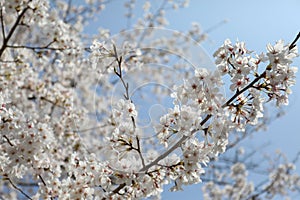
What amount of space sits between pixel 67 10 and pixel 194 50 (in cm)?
612

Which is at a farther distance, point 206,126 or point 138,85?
point 138,85

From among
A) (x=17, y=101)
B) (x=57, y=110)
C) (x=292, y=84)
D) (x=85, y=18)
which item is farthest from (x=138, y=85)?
(x=85, y=18)

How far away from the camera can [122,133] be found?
7.91ft

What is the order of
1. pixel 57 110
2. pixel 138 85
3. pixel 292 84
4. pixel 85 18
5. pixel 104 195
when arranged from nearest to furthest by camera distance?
pixel 292 84 → pixel 104 195 → pixel 138 85 → pixel 57 110 → pixel 85 18

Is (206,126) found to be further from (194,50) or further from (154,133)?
(194,50)

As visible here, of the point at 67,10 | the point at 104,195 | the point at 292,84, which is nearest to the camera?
the point at 292,84

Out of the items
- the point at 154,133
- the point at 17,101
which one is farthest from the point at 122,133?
the point at 17,101

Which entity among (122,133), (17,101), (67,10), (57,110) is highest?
(67,10)

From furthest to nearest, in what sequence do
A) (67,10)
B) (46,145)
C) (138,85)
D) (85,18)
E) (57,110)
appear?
(85,18) < (67,10) < (57,110) < (46,145) < (138,85)

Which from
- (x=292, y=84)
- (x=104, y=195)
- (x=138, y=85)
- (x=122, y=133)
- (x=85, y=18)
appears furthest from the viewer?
(x=85, y=18)

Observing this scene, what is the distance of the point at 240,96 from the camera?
2.30 meters

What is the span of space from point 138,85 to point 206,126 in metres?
0.73

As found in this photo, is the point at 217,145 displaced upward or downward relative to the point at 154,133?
downward

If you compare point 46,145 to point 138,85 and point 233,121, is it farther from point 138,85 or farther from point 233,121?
point 233,121
